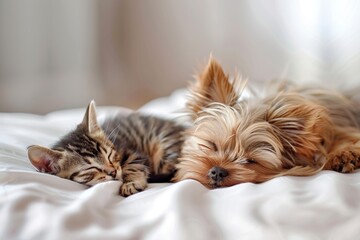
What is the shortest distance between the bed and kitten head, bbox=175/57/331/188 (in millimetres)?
230

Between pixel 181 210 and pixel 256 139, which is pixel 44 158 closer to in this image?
pixel 181 210

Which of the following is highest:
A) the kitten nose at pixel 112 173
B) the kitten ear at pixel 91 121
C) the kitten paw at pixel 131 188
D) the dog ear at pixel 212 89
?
the dog ear at pixel 212 89

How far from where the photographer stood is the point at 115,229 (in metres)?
1.24

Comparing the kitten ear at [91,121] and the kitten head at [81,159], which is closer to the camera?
the kitten head at [81,159]

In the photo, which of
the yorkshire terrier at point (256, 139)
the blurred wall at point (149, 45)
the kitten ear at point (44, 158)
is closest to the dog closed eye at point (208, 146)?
the yorkshire terrier at point (256, 139)

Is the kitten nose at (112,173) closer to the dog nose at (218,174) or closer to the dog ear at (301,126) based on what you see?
the dog nose at (218,174)

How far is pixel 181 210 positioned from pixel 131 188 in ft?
1.13

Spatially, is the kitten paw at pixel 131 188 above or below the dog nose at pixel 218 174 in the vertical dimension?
below

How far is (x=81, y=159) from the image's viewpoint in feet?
5.65

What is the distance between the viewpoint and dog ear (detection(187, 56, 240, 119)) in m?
2.00

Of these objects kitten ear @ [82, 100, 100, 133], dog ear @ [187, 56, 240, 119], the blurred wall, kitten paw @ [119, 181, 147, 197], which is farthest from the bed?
the blurred wall

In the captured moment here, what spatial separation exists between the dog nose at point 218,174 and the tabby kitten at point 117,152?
223mm

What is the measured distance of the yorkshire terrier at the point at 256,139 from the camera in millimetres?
1762

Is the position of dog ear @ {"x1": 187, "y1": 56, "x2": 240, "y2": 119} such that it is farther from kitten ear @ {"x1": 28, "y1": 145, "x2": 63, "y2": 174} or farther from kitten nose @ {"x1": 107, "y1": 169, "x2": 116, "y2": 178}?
kitten ear @ {"x1": 28, "y1": 145, "x2": 63, "y2": 174}
